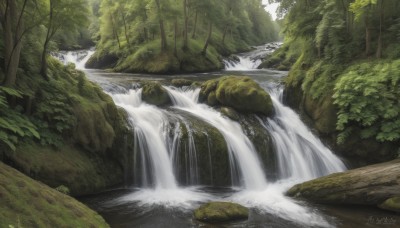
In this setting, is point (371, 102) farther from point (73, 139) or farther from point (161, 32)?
point (161, 32)

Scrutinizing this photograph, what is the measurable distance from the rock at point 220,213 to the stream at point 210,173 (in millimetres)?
183

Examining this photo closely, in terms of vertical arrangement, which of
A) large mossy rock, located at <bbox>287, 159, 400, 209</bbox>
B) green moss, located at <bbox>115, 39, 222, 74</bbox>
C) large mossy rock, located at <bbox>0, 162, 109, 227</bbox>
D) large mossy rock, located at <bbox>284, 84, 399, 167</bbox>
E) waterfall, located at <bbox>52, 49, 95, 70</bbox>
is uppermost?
waterfall, located at <bbox>52, 49, 95, 70</bbox>

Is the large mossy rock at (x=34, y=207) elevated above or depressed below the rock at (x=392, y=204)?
above

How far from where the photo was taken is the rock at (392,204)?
8.67 m

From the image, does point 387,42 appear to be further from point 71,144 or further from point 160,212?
point 71,144

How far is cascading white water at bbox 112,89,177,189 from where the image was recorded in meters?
10.4

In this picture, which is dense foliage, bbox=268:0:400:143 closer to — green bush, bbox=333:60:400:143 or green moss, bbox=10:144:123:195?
green bush, bbox=333:60:400:143

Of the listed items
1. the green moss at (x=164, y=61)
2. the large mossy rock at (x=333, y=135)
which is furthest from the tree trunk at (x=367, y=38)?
the green moss at (x=164, y=61)

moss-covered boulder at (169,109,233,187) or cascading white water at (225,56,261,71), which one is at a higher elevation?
cascading white water at (225,56,261,71)

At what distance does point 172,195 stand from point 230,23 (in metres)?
32.5

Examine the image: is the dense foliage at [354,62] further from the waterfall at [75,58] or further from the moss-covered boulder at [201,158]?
the waterfall at [75,58]

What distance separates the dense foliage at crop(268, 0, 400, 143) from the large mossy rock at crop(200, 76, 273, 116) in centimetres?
198

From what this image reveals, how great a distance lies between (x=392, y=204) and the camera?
8758mm

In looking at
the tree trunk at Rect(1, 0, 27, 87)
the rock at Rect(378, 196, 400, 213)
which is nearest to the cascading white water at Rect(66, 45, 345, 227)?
the rock at Rect(378, 196, 400, 213)
